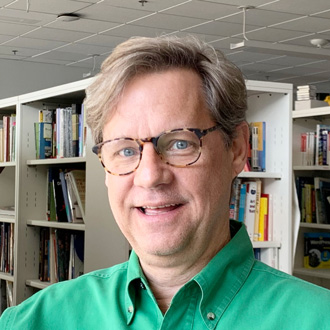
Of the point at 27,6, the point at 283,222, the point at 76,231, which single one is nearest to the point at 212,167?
the point at 283,222

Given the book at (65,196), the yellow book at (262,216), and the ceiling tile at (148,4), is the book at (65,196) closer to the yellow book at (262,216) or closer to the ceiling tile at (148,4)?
the yellow book at (262,216)

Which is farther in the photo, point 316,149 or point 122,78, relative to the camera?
point 316,149

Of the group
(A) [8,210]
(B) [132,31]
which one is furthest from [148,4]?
(A) [8,210]

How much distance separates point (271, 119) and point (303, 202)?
243 cm

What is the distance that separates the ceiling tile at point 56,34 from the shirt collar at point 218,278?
33.2ft

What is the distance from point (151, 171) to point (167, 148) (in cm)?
5

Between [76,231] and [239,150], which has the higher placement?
[239,150]

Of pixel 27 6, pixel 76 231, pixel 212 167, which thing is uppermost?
pixel 27 6

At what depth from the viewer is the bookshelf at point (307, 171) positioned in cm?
581

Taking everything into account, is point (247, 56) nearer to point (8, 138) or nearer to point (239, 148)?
point (8, 138)

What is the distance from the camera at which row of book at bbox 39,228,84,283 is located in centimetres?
449

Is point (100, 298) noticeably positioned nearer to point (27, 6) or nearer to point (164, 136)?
point (164, 136)

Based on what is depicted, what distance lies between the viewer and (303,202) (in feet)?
20.6

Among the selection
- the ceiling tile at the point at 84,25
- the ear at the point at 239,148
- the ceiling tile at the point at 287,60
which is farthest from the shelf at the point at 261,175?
the ceiling tile at the point at 287,60
